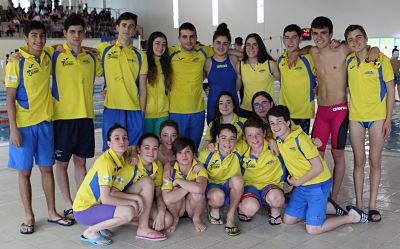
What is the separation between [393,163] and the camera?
21.0 feet

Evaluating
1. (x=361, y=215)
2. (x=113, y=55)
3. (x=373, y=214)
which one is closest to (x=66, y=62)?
(x=113, y=55)

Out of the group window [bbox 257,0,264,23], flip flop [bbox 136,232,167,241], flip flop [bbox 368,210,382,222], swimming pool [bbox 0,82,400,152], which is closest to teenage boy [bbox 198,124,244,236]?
flip flop [bbox 136,232,167,241]

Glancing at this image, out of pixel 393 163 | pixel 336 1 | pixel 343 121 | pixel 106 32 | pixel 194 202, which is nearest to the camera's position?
pixel 194 202

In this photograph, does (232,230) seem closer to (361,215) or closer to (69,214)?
(361,215)

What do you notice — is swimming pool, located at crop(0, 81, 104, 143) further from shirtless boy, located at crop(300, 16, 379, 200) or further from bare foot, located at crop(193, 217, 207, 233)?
shirtless boy, located at crop(300, 16, 379, 200)

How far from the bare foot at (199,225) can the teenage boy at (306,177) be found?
0.82 metres

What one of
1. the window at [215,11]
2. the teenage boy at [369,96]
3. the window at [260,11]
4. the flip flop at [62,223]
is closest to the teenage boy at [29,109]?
the flip flop at [62,223]

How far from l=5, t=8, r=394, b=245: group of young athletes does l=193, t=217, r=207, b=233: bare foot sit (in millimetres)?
11

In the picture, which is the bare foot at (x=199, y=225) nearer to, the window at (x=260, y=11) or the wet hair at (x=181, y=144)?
the wet hair at (x=181, y=144)

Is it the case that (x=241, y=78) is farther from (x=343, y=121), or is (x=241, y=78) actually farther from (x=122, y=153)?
(x=122, y=153)

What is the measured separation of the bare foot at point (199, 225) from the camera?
13.0 feet

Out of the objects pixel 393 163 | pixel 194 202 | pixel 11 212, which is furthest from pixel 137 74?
pixel 393 163

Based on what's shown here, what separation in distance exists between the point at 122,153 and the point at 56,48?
4.16 ft

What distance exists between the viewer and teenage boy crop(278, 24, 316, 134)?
15.4ft
